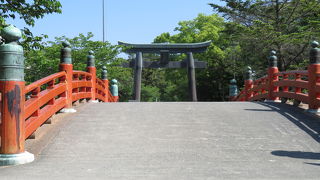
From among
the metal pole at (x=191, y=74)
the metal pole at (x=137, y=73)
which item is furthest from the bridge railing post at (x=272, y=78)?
the metal pole at (x=137, y=73)

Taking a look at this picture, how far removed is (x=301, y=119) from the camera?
355 inches

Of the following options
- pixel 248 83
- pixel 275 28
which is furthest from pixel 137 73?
pixel 248 83

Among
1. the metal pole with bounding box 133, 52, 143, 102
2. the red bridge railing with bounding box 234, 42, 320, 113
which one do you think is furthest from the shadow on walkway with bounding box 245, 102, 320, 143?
the metal pole with bounding box 133, 52, 143, 102

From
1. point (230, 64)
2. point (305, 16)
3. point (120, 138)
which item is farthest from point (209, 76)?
point (120, 138)

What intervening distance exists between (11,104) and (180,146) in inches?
107

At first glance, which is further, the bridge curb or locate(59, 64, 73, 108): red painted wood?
locate(59, 64, 73, 108): red painted wood

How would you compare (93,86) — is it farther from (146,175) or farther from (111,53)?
(111,53)

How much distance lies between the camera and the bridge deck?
210 inches

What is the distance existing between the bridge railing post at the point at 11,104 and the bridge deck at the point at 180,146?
0.88ft

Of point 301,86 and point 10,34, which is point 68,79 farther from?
point 301,86

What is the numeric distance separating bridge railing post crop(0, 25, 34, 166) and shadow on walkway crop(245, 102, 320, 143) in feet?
16.4

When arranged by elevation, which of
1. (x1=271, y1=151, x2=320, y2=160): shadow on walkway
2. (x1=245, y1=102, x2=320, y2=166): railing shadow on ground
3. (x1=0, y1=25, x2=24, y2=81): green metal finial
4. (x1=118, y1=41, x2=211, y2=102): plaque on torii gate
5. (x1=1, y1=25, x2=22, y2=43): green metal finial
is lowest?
(x1=271, y1=151, x2=320, y2=160): shadow on walkway

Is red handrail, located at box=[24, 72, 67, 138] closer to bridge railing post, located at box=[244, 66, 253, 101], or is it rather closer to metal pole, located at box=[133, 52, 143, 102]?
bridge railing post, located at box=[244, 66, 253, 101]

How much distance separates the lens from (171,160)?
5949mm
